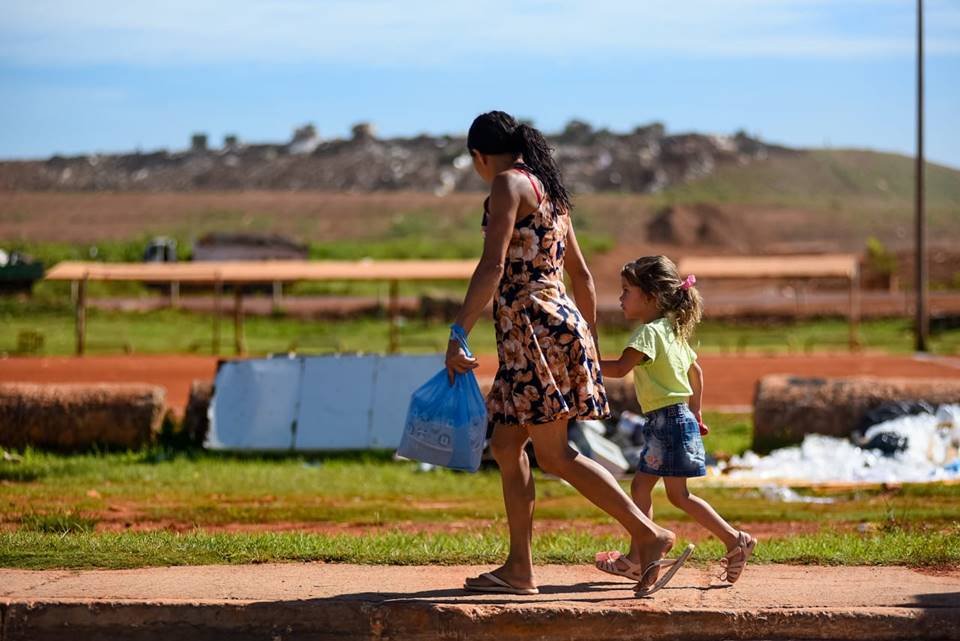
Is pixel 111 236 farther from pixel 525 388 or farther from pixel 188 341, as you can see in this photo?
pixel 525 388

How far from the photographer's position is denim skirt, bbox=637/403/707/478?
6836 mm

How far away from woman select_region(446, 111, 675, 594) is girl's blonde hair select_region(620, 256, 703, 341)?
1.36ft

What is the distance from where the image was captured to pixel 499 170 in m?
6.51

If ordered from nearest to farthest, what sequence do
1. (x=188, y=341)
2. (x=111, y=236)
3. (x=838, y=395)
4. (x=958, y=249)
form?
(x=838, y=395) → (x=188, y=341) → (x=958, y=249) → (x=111, y=236)

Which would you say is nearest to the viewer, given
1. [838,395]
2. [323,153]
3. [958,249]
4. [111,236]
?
[838,395]

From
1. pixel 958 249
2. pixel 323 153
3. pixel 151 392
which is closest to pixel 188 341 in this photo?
pixel 151 392

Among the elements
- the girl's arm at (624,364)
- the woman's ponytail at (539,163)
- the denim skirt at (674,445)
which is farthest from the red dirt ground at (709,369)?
the woman's ponytail at (539,163)

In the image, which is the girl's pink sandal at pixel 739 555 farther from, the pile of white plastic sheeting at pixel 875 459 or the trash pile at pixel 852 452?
the pile of white plastic sheeting at pixel 875 459

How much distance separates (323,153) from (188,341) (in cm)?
8920

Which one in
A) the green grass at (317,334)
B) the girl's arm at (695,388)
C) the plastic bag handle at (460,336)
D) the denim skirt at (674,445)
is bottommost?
the green grass at (317,334)

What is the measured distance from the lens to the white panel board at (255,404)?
15062 mm

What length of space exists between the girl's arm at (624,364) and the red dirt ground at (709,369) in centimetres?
1565

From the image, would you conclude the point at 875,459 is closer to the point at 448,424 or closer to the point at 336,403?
the point at 336,403

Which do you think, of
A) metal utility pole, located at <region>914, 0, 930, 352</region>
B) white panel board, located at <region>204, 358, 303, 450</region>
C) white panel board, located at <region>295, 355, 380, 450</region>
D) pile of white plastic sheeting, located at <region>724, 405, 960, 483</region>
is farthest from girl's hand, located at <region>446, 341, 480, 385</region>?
metal utility pole, located at <region>914, 0, 930, 352</region>
